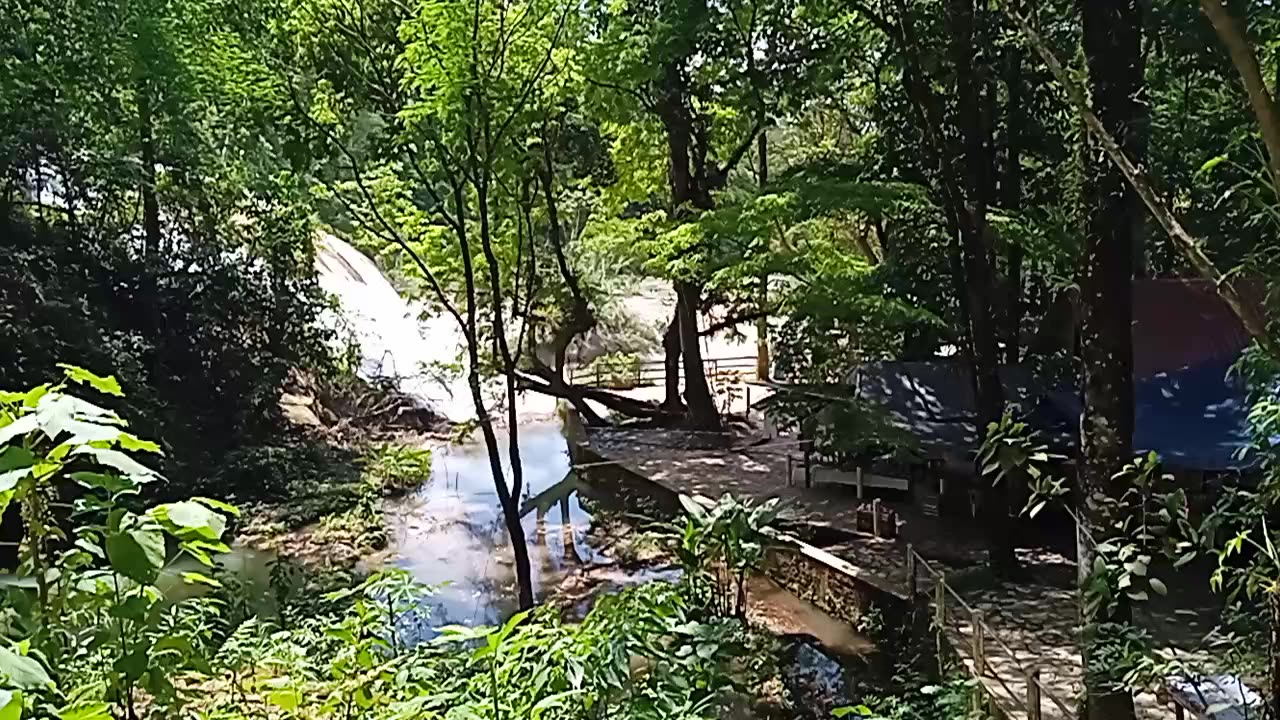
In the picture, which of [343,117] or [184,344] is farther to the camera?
[184,344]

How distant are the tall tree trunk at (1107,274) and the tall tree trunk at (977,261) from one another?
3233 millimetres

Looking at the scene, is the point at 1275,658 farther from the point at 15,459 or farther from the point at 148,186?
the point at 148,186

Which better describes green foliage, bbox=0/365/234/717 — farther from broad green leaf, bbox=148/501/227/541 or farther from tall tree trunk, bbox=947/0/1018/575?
tall tree trunk, bbox=947/0/1018/575

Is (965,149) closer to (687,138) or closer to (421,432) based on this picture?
(687,138)

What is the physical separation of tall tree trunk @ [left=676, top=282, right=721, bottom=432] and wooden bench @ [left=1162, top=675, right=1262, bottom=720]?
9.28m

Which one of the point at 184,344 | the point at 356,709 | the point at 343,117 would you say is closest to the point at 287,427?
the point at 184,344

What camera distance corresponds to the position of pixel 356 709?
1979 mm

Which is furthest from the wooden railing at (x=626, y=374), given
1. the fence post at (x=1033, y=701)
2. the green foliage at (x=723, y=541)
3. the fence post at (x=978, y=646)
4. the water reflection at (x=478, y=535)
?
the fence post at (x=1033, y=701)

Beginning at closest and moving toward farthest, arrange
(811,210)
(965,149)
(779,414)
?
(965,149) → (811,210) → (779,414)

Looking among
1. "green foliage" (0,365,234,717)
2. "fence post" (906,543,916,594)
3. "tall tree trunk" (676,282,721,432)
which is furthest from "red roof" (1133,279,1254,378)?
"green foliage" (0,365,234,717)

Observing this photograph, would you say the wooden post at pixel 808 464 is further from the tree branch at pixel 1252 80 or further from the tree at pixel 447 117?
the tree branch at pixel 1252 80

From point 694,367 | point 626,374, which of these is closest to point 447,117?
point 694,367

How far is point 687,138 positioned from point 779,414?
11.8 feet

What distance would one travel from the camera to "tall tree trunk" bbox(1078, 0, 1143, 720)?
3.52m
